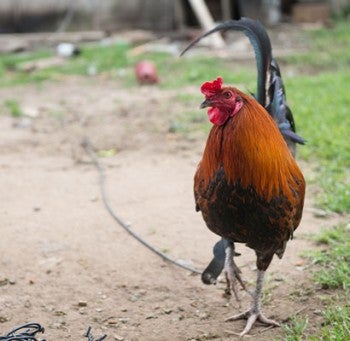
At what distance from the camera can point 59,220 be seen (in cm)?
544

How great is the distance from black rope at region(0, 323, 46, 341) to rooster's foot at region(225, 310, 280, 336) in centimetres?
104

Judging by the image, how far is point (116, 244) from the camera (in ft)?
16.4

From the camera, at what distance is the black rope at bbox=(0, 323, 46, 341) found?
3282mm

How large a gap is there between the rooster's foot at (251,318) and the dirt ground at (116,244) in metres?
0.04

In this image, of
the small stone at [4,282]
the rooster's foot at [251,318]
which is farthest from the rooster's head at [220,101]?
the small stone at [4,282]

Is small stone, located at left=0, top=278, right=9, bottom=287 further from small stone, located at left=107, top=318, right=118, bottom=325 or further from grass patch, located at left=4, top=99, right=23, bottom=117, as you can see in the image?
grass patch, located at left=4, top=99, right=23, bottom=117

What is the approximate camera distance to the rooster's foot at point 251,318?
12.2 ft

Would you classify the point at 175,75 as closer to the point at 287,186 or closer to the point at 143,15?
the point at 143,15

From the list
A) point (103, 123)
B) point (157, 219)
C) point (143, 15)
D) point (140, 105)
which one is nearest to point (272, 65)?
point (157, 219)

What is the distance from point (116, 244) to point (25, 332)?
1.49 meters

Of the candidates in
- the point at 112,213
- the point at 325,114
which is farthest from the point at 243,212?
the point at 325,114

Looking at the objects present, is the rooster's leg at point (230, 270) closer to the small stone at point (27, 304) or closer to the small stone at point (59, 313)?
the small stone at point (59, 313)

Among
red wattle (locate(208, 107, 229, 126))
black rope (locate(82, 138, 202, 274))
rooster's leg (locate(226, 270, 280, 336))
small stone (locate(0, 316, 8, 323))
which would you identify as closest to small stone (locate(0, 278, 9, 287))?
small stone (locate(0, 316, 8, 323))

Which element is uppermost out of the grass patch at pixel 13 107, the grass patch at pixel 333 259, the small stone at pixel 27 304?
the grass patch at pixel 333 259
